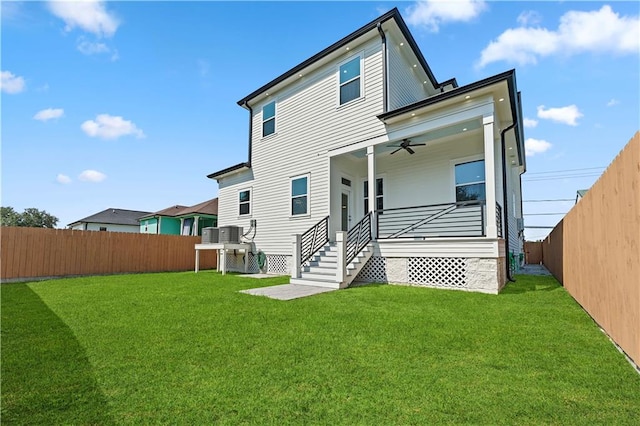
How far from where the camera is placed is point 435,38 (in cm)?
1040

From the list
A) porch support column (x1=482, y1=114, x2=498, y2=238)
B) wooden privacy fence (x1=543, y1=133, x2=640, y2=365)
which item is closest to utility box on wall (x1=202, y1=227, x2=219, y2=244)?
porch support column (x1=482, y1=114, x2=498, y2=238)

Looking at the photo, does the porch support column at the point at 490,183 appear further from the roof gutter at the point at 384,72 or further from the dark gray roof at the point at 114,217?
the dark gray roof at the point at 114,217

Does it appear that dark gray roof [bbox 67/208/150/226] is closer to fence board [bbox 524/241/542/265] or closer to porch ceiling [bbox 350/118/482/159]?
porch ceiling [bbox 350/118/482/159]

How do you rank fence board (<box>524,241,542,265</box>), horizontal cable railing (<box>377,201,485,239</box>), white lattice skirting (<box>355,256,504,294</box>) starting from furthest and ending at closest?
fence board (<box>524,241,542,265</box>) → horizontal cable railing (<box>377,201,485,239</box>) → white lattice skirting (<box>355,256,504,294</box>)

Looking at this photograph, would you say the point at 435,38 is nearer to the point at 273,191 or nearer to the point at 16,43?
the point at 273,191

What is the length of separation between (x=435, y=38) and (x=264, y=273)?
10.4 meters

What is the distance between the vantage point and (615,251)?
3.39 meters

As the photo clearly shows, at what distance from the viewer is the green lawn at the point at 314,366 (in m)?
2.04

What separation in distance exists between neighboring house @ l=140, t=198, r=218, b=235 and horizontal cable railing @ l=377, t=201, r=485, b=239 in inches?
565

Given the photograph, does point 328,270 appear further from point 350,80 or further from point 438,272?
point 350,80

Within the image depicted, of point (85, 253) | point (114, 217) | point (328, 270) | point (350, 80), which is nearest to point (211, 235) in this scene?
point (85, 253)

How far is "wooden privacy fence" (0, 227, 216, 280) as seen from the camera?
9680mm

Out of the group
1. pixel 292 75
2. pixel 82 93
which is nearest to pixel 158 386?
pixel 82 93

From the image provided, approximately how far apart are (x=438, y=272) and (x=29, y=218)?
2313 inches
